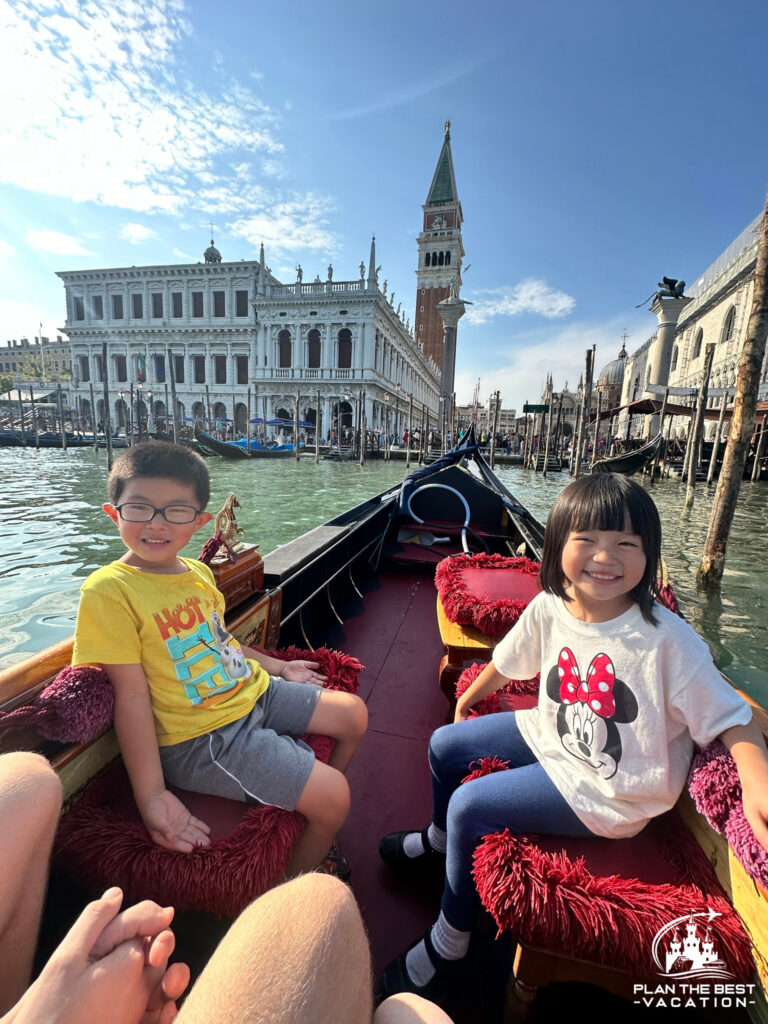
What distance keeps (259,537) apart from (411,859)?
214 inches

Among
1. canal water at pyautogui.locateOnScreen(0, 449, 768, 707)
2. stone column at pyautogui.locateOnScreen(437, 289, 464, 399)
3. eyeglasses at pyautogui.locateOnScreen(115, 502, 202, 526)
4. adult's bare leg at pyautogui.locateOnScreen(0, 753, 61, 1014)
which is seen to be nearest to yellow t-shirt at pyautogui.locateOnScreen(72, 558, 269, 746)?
eyeglasses at pyautogui.locateOnScreen(115, 502, 202, 526)

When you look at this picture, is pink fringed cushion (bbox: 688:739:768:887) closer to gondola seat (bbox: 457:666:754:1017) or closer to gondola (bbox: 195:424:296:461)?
gondola seat (bbox: 457:666:754:1017)

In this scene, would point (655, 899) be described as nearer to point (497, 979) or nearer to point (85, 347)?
point (497, 979)

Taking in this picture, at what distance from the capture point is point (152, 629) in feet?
2.97

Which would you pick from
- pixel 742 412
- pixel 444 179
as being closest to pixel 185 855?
pixel 742 412

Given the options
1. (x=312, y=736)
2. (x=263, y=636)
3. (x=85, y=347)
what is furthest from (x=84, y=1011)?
(x=85, y=347)

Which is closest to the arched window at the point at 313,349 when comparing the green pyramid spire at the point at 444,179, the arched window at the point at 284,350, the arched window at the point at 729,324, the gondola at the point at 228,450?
the arched window at the point at 284,350

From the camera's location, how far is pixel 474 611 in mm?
1618

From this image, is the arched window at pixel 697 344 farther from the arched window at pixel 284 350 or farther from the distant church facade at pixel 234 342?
the arched window at pixel 284 350

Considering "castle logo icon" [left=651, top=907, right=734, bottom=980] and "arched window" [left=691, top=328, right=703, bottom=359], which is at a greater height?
"arched window" [left=691, top=328, right=703, bottom=359]

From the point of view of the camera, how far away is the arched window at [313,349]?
24.8m

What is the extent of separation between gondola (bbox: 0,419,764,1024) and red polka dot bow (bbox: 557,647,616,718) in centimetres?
39

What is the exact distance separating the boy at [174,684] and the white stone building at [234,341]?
23459mm

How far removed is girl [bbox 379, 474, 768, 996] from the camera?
777mm
